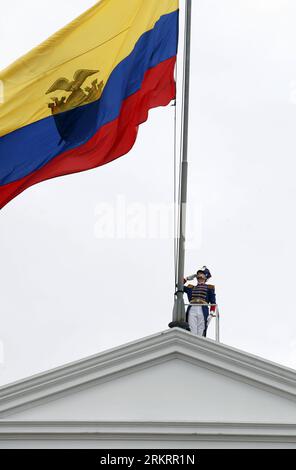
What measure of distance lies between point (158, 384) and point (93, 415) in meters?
1.24

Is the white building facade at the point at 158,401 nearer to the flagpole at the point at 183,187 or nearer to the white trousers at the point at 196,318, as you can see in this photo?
the flagpole at the point at 183,187

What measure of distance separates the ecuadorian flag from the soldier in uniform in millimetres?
4182

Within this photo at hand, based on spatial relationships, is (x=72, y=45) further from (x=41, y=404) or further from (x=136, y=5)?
(x=41, y=404)

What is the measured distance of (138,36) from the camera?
21547mm

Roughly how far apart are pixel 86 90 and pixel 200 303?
5.26 m

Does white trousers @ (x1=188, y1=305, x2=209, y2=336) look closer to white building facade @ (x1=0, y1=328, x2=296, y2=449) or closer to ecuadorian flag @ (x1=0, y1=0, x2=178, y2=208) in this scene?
white building facade @ (x1=0, y1=328, x2=296, y2=449)

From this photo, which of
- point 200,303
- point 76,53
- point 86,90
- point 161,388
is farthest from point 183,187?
point 161,388

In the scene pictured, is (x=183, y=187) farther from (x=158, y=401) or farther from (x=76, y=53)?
(x=158, y=401)

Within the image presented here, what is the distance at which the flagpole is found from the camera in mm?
20109

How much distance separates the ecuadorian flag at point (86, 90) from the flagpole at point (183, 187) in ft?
0.92

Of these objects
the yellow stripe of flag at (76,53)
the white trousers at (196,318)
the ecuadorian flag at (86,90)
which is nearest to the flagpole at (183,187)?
the ecuadorian flag at (86,90)

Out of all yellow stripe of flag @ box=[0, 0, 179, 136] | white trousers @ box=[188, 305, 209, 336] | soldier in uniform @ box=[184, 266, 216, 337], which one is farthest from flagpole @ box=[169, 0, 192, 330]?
white trousers @ box=[188, 305, 209, 336]
